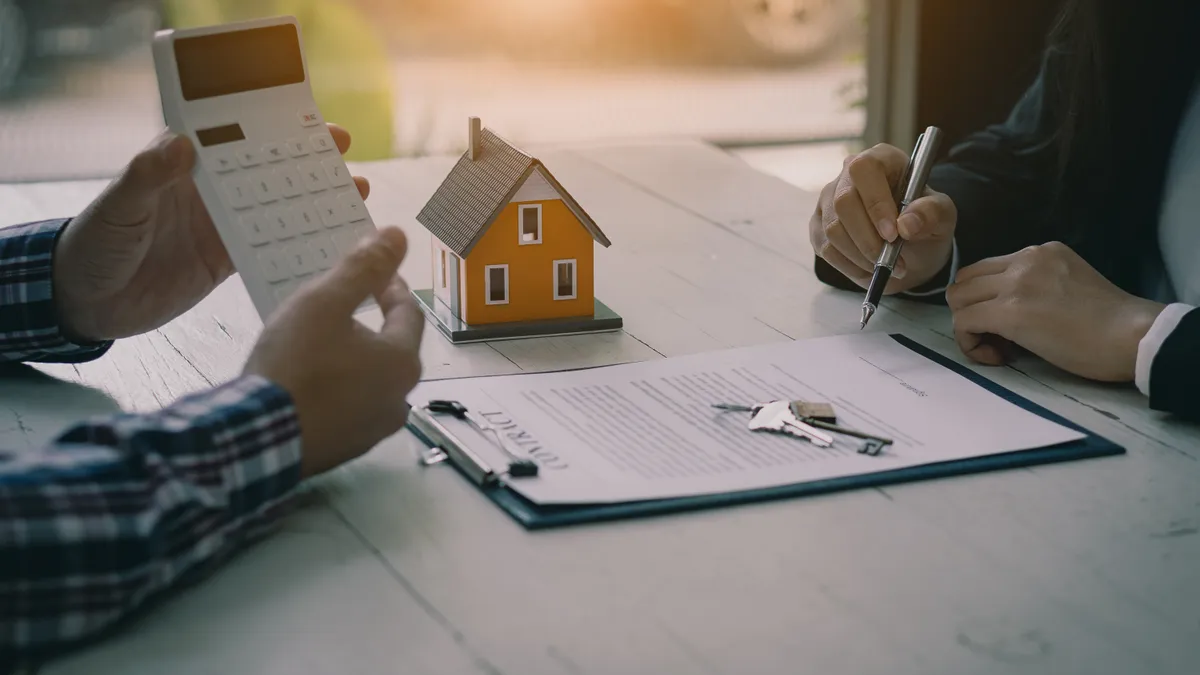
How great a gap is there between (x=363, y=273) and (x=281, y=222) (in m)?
0.14

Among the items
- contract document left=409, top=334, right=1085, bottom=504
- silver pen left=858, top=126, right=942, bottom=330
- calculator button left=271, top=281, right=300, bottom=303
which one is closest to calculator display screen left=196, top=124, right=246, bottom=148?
calculator button left=271, top=281, right=300, bottom=303

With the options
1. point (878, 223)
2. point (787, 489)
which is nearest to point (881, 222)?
point (878, 223)

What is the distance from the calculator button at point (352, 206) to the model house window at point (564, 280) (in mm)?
195

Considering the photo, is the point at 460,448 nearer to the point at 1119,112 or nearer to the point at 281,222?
the point at 281,222

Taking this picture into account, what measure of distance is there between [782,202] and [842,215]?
42 cm

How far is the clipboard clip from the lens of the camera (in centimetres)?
75

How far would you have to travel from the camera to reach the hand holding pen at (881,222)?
3.42 ft

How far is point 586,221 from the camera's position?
1.03 metres

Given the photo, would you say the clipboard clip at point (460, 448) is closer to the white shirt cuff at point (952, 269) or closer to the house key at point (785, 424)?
the house key at point (785, 424)

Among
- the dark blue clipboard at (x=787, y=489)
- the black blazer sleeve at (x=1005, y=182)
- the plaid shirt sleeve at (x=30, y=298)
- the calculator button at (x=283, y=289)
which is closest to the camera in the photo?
the dark blue clipboard at (x=787, y=489)

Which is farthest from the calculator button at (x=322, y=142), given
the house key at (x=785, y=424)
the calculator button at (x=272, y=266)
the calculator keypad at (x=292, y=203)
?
the house key at (x=785, y=424)

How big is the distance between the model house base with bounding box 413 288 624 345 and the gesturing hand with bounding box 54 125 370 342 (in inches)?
4.9

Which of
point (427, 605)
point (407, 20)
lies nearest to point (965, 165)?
point (427, 605)

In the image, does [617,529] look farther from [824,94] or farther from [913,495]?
[824,94]
